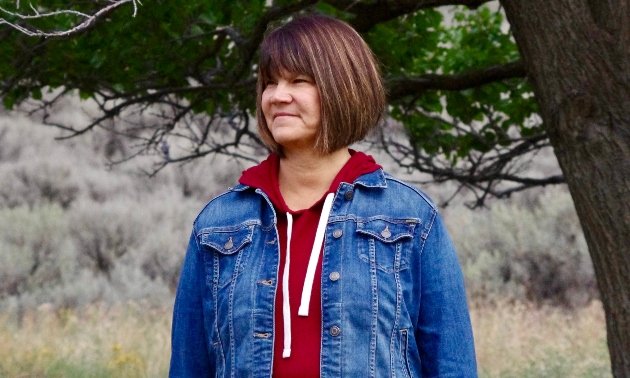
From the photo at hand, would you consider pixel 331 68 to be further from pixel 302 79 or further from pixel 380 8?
pixel 380 8

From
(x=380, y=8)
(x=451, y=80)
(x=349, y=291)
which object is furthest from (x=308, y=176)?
Result: (x=451, y=80)

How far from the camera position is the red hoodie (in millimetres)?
1926

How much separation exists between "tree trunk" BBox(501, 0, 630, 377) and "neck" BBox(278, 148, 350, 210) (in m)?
1.56

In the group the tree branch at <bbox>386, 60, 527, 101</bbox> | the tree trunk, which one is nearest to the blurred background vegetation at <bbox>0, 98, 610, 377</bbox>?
the tree branch at <bbox>386, 60, 527, 101</bbox>

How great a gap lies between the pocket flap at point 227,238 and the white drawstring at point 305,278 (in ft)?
0.32

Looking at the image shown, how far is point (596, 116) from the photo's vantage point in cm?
338

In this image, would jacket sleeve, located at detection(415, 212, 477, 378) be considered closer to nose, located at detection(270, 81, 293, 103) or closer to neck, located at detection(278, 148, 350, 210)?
neck, located at detection(278, 148, 350, 210)

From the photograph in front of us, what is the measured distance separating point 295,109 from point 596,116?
66.3 inches

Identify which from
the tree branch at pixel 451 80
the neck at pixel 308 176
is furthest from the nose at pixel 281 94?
the tree branch at pixel 451 80

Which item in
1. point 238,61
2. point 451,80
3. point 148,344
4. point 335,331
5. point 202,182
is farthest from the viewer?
point 202,182

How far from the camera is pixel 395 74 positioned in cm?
535

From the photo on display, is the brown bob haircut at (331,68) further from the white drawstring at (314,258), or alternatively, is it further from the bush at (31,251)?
the bush at (31,251)

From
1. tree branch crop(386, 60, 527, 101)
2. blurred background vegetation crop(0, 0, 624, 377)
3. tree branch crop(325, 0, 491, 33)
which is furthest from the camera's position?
blurred background vegetation crop(0, 0, 624, 377)

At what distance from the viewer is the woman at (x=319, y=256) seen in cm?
194
